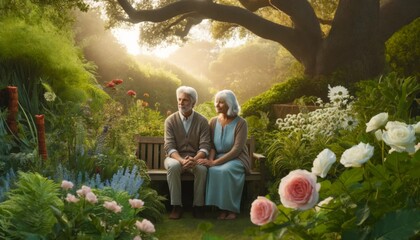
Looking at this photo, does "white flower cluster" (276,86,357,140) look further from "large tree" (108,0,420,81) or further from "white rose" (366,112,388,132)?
"white rose" (366,112,388,132)

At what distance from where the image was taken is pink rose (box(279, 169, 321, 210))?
Result: 6.19 ft

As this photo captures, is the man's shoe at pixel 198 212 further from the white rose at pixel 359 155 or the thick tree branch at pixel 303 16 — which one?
the thick tree branch at pixel 303 16

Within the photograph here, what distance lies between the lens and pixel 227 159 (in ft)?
21.7

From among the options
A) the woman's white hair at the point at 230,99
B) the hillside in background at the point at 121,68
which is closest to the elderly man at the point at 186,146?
the woman's white hair at the point at 230,99

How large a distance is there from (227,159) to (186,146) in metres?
0.54

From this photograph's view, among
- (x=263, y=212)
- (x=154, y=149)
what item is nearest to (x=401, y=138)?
(x=263, y=212)

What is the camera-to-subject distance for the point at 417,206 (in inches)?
81.7

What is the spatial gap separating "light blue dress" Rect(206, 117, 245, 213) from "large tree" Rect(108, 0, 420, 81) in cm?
482

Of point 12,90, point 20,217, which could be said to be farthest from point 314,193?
point 12,90

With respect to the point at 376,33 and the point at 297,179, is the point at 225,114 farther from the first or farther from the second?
the point at 376,33

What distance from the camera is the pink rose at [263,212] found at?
6.47 feet

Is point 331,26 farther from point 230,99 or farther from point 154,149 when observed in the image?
point 154,149

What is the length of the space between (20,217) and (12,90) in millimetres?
2979

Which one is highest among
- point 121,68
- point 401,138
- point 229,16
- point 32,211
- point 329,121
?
point 229,16
